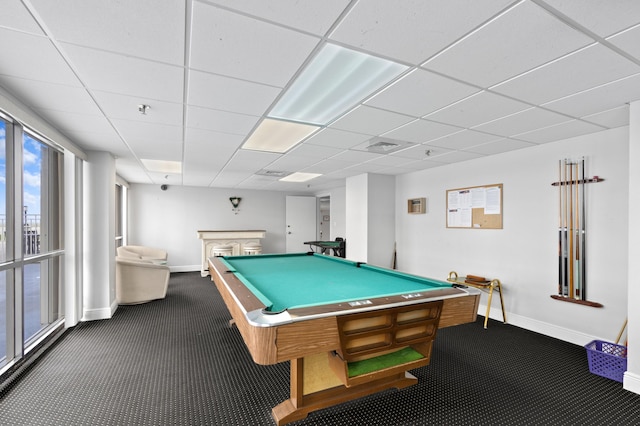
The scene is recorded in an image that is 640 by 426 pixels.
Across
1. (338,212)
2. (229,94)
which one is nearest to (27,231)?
(229,94)

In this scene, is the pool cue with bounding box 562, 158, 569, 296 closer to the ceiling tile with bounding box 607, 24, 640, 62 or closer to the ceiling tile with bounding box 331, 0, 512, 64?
the ceiling tile with bounding box 607, 24, 640, 62

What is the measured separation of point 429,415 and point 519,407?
0.69m

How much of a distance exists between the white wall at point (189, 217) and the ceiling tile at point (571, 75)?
7336 mm

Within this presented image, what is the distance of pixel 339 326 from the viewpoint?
159 cm

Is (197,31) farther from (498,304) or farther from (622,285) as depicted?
(498,304)

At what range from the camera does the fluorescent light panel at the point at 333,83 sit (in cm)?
177

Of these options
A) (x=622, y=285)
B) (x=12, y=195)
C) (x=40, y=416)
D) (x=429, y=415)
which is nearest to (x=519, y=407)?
(x=429, y=415)

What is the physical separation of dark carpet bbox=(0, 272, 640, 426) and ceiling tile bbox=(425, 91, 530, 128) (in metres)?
2.28

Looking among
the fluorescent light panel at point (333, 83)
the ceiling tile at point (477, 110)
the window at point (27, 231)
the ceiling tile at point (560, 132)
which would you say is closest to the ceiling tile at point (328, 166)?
the fluorescent light panel at point (333, 83)

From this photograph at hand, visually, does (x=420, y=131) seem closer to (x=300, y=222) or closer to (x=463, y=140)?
(x=463, y=140)

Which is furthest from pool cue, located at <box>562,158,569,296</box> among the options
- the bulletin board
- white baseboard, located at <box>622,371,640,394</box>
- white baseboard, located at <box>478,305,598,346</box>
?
white baseboard, located at <box>622,371,640,394</box>

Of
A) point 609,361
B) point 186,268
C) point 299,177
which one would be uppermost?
point 299,177

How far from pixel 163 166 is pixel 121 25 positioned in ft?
13.8

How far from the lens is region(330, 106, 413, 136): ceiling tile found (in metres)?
2.56
